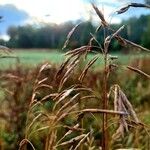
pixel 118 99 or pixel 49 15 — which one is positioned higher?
pixel 49 15

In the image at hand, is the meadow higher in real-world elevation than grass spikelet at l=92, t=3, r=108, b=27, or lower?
lower

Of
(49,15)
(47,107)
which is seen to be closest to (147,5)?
(49,15)

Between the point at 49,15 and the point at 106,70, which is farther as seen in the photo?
the point at 49,15

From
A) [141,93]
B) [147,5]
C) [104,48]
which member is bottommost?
[141,93]

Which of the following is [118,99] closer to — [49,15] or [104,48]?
[104,48]

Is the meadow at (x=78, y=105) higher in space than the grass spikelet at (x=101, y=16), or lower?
lower

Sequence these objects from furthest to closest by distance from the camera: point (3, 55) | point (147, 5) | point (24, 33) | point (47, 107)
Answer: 1. point (24, 33)
2. point (47, 107)
3. point (3, 55)
4. point (147, 5)

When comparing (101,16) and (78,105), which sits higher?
(101,16)

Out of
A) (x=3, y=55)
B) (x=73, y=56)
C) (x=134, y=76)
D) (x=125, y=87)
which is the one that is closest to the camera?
(x=73, y=56)

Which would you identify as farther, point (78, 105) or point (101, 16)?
point (78, 105)

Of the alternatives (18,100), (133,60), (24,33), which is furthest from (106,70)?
(24,33)
